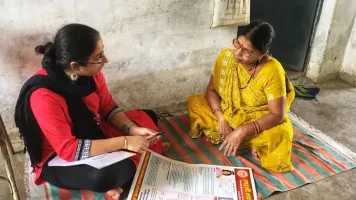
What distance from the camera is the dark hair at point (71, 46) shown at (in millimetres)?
1379

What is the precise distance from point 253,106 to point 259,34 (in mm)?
498

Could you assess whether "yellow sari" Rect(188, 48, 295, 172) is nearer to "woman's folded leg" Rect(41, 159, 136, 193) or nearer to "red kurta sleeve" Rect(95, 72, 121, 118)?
"red kurta sleeve" Rect(95, 72, 121, 118)

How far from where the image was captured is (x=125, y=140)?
5.24 feet

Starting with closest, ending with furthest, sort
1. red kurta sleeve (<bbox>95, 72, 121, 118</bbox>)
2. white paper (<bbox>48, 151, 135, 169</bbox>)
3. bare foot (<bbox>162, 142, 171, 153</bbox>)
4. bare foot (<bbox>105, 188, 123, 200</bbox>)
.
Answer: white paper (<bbox>48, 151, 135, 169</bbox>) < bare foot (<bbox>105, 188, 123, 200</bbox>) < red kurta sleeve (<bbox>95, 72, 121, 118</bbox>) < bare foot (<bbox>162, 142, 171, 153</bbox>)

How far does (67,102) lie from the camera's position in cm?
154

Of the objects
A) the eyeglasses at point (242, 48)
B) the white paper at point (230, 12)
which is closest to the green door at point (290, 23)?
the white paper at point (230, 12)

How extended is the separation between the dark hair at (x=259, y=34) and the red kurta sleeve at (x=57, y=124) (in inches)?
38.1

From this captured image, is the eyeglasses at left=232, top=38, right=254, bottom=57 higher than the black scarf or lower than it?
higher

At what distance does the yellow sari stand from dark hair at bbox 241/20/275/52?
7.3 inches

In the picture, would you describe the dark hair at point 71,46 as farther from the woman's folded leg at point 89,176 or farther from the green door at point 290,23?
the green door at point 290,23

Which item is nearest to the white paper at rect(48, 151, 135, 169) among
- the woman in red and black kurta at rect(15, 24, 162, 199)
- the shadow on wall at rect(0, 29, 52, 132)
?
→ the woman in red and black kurta at rect(15, 24, 162, 199)

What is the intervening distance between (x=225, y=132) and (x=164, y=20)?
2.70ft

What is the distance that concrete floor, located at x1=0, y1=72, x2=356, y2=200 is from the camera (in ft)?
6.00

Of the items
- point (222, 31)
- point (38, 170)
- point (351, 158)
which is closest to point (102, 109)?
point (38, 170)
